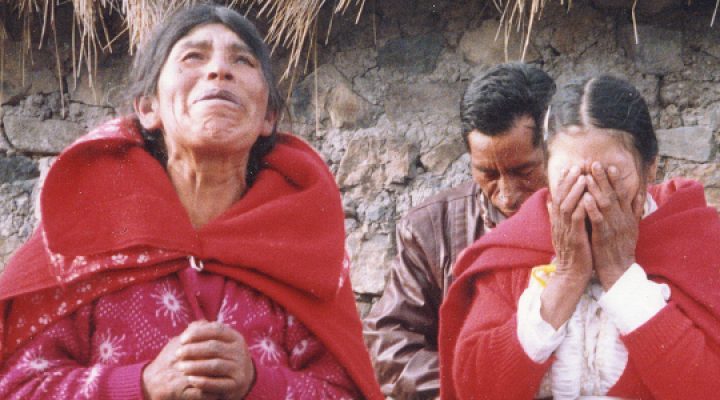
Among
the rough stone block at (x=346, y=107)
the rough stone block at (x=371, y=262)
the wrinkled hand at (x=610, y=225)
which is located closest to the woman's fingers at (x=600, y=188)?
the wrinkled hand at (x=610, y=225)

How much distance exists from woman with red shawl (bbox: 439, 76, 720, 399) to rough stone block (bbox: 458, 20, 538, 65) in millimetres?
1155

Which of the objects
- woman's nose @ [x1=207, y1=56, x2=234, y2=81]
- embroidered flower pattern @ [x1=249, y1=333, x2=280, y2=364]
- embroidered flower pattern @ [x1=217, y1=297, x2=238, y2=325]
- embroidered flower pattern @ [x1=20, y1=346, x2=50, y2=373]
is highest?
woman's nose @ [x1=207, y1=56, x2=234, y2=81]

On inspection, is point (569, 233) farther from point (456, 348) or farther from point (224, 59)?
point (224, 59)

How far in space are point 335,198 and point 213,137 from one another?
1.11 ft

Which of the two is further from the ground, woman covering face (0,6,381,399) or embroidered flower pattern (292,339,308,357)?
woman covering face (0,6,381,399)

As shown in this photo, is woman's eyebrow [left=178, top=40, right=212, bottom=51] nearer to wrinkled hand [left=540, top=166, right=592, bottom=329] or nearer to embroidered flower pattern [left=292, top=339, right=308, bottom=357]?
embroidered flower pattern [left=292, top=339, right=308, bottom=357]

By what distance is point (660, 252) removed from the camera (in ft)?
6.66

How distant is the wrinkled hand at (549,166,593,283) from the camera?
6.38 feet

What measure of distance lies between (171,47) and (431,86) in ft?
4.48

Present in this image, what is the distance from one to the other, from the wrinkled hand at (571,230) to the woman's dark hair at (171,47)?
0.71m

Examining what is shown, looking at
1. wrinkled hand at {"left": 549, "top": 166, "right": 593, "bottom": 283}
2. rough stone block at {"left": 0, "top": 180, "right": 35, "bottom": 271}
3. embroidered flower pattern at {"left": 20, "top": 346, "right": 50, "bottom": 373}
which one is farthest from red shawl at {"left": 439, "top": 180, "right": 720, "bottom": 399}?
rough stone block at {"left": 0, "top": 180, "right": 35, "bottom": 271}

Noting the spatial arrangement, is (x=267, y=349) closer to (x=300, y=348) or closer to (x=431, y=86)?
(x=300, y=348)

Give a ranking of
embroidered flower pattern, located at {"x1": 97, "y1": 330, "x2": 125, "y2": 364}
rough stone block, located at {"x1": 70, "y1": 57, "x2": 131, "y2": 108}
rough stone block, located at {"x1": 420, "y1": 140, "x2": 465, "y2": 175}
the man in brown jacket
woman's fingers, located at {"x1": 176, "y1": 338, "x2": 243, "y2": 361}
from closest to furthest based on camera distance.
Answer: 1. woman's fingers, located at {"x1": 176, "y1": 338, "x2": 243, "y2": 361}
2. embroidered flower pattern, located at {"x1": 97, "y1": 330, "x2": 125, "y2": 364}
3. the man in brown jacket
4. rough stone block, located at {"x1": 420, "y1": 140, "x2": 465, "y2": 175}
5. rough stone block, located at {"x1": 70, "y1": 57, "x2": 131, "y2": 108}

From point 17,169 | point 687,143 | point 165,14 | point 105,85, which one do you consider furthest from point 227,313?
point 17,169
